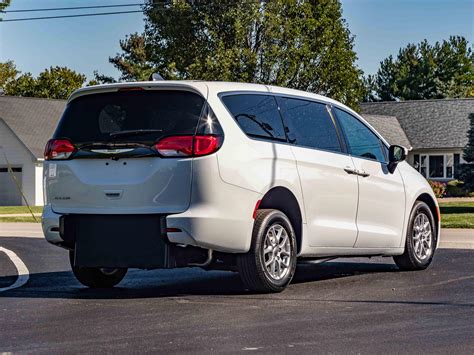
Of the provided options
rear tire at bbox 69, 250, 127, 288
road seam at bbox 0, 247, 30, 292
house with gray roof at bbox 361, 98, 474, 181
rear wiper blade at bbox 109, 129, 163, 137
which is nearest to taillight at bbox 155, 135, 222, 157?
rear wiper blade at bbox 109, 129, 163, 137

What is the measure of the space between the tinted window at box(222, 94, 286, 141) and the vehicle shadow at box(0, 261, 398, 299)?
62.3 inches

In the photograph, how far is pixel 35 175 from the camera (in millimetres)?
53062

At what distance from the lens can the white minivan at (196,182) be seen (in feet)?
30.8

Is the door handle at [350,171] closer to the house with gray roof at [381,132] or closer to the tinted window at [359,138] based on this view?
the tinted window at [359,138]

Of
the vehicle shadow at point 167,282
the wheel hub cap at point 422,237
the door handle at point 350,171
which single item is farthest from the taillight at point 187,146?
the wheel hub cap at point 422,237

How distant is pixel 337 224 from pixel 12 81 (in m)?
82.3

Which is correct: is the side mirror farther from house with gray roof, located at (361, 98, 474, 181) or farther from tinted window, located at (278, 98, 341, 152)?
house with gray roof, located at (361, 98, 474, 181)

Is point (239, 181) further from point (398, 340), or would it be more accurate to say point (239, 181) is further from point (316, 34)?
point (316, 34)

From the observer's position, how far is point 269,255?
32.5ft

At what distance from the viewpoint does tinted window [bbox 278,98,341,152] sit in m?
10.6

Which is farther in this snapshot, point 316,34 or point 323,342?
point 316,34

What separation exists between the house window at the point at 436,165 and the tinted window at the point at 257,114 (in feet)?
169

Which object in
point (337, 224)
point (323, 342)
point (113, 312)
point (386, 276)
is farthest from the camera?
point (386, 276)

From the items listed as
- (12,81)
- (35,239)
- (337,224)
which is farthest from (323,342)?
(12,81)
